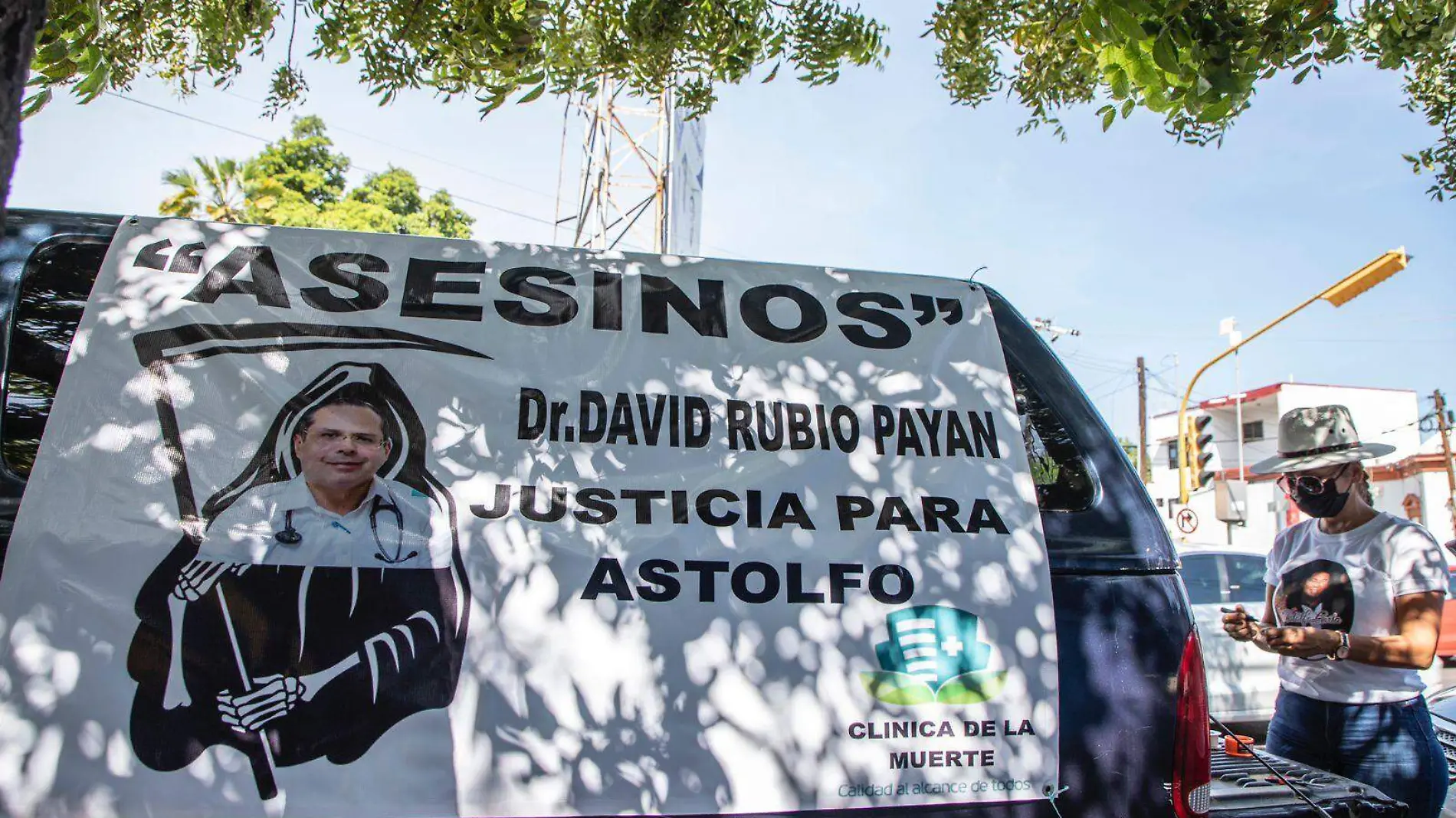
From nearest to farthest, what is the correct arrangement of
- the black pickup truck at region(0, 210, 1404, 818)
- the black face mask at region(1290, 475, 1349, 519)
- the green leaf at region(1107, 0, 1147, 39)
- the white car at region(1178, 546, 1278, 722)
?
1. the black pickup truck at region(0, 210, 1404, 818)
2. the green leaf at region(1107, 0, 1147, 39)
3. the black face mask at region(1290, 475, 1349, 519)
4. the white car at region(1178, 546, 1278, 722)

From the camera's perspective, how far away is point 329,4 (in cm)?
414

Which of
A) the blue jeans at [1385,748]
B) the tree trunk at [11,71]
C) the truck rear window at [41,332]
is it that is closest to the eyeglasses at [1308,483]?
the blue jeans at [1385,748]

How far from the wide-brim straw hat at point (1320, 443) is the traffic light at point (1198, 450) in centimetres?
1547

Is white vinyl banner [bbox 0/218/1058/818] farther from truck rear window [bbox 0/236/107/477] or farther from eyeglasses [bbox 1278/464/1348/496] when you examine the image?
eyeglasses [bbox 1278/464/1348/496]

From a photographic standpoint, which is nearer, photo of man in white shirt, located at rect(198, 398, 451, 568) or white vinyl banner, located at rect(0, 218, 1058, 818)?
white vinyl banner, located at rect(0, 218, 1058, 818)

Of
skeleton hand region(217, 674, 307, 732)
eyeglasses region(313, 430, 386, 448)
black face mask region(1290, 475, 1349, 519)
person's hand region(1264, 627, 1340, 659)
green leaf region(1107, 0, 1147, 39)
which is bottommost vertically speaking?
skeleton hand region(217, 674, 307, 732)

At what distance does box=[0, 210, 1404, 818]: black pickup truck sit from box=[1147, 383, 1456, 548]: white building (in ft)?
92.7

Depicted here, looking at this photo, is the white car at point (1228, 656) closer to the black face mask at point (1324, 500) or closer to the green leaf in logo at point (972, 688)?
the black face mask at point (1324, 500)

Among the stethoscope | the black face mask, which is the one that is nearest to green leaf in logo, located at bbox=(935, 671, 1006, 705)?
the stethoscope

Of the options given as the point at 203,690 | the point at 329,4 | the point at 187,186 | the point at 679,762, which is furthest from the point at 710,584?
the point at 187,186

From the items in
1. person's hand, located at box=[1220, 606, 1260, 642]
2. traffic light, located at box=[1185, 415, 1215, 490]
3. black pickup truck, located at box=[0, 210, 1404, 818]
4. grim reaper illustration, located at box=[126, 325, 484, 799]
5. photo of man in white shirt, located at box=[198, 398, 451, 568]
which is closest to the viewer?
grim reaper illustration, located at box=[126, 325, 484, 799]

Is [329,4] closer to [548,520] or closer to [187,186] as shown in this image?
[548,520]

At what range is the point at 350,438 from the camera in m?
2.16

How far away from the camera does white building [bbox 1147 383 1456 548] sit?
29469 millimetres
